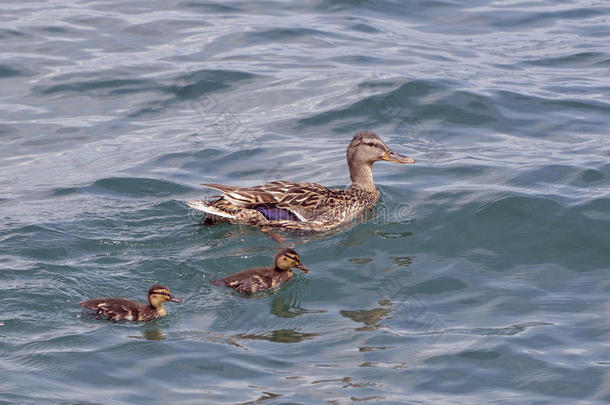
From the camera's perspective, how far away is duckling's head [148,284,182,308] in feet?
28.2

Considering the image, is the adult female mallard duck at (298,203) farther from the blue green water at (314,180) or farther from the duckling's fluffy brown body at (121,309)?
the duckling's fluffy brown body at (121,309)

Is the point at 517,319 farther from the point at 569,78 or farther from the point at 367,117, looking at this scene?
the point at 569,78

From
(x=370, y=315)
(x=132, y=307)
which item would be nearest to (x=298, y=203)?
(x=370, y=315)

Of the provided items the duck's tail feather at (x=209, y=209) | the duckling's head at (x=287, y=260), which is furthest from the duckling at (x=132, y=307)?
the duck's tail feather at (x=209, y=209)

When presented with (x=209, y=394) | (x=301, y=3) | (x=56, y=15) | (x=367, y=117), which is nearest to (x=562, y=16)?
(x=301, y=3)

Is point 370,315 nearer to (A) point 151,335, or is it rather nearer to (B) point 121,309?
(A) point 151,335

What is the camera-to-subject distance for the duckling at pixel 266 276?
924 cm

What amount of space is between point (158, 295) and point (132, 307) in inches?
9.9

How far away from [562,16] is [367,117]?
256 inches

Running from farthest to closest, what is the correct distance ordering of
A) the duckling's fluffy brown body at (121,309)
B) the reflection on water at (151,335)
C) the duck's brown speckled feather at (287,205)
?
the duck's brown speckled feather at (287,205) < the duckling's fluffy brown body at (121,309) < the reflection on water at (151,335)

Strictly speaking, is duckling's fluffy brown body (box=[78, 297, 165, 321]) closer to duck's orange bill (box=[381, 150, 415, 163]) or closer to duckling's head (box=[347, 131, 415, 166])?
duckling's head (box=[347, 131, 415, 166])

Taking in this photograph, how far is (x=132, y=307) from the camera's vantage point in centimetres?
863

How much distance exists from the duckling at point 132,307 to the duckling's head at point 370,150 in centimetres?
382

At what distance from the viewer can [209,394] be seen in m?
7.47
